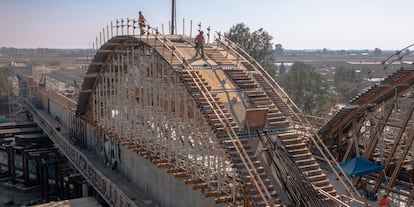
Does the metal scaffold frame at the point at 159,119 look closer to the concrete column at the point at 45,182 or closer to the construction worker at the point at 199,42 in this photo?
the construction worker at the point at 199,42

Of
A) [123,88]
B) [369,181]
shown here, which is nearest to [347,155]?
[369,181]

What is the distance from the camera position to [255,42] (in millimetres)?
48812

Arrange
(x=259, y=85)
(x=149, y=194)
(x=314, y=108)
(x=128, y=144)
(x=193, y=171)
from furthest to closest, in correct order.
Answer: (x=314, y=108), (x=128, y=144), (x=149, y=194), (x=259, y=85), (x=193, y=171)

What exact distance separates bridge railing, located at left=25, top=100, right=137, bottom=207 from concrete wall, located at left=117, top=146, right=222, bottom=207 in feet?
3.78

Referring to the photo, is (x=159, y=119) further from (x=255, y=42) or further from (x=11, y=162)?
(x=255, y=42)

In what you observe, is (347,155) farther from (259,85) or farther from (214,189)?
(214,189)

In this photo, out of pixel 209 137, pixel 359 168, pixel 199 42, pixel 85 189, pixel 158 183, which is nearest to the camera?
pixel 209 137

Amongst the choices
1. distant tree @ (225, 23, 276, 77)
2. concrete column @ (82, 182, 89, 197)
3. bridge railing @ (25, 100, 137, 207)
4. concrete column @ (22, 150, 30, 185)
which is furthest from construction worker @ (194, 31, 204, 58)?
distant tree @ (225, 23, 276, 77)

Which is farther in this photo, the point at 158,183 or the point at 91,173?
the point at 91,173

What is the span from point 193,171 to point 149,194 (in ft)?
13.0

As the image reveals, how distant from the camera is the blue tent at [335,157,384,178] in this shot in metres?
19.3

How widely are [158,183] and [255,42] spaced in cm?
3255

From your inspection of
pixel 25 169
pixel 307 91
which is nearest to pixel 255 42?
pixel 307 91

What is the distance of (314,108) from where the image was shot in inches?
1905
